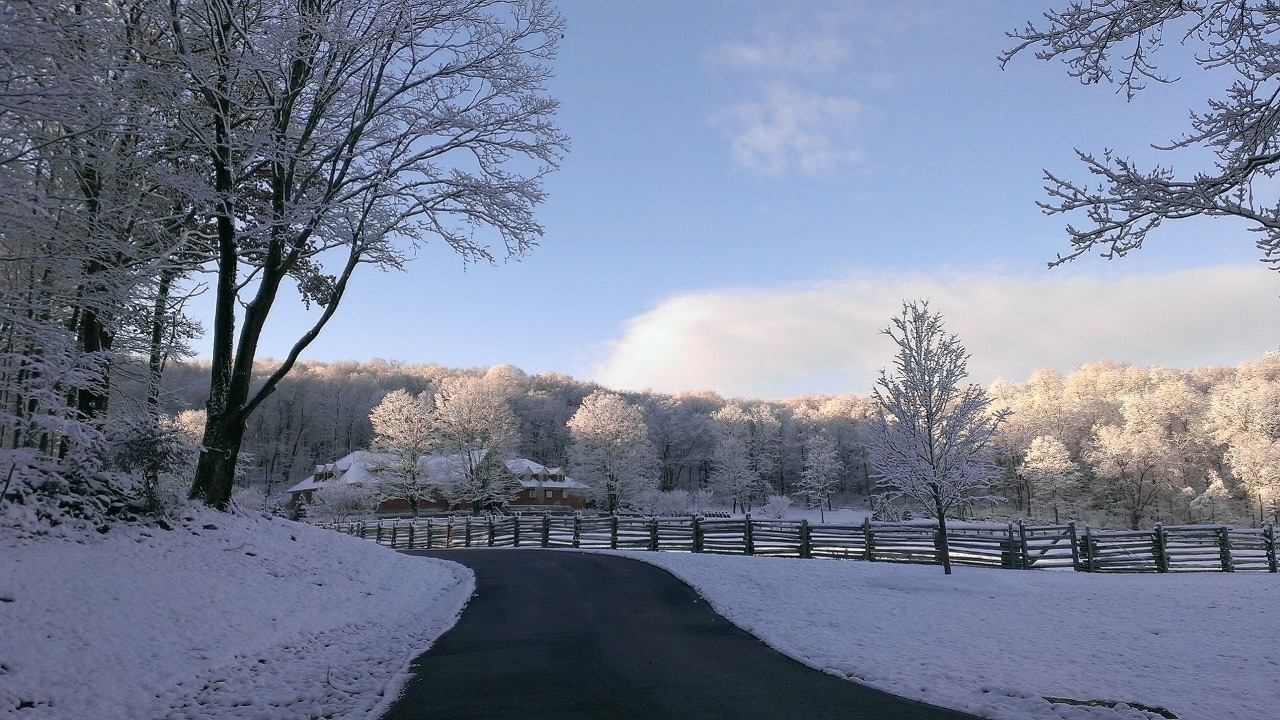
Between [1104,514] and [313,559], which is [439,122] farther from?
[1104,514]

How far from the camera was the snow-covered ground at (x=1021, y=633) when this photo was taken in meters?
6.71

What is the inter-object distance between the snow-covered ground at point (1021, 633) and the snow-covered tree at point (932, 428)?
234 cm

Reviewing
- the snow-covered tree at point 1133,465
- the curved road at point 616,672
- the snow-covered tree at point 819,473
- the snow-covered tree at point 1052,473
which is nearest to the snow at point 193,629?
the curved road at point 616,672

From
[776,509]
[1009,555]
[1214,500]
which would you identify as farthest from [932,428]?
[776,509]

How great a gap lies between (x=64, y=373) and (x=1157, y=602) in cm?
1796

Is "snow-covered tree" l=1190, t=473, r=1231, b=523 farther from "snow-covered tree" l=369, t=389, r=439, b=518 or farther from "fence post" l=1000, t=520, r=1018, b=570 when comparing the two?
"snow-covered tree" l=369, t=389, r=439, b=518

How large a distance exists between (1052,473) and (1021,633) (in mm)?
63194

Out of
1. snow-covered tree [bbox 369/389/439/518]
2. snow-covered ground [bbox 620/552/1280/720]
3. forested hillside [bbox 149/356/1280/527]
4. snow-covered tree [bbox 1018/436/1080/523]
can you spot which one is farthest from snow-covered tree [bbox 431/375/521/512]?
snow-covered tree [bbox 1018/436/1080/523]

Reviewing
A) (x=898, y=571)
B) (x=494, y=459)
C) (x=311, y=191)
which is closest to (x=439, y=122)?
(x=311, y=191)

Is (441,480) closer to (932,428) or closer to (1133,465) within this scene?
(932,428)

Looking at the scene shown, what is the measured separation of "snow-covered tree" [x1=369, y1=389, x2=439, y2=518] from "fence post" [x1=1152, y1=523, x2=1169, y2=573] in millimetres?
47452

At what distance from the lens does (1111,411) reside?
71875 millimetres

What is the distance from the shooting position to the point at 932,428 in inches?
712

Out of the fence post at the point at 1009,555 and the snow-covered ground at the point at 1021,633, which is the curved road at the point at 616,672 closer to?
the snow-covered ground at the point at 1021,633
